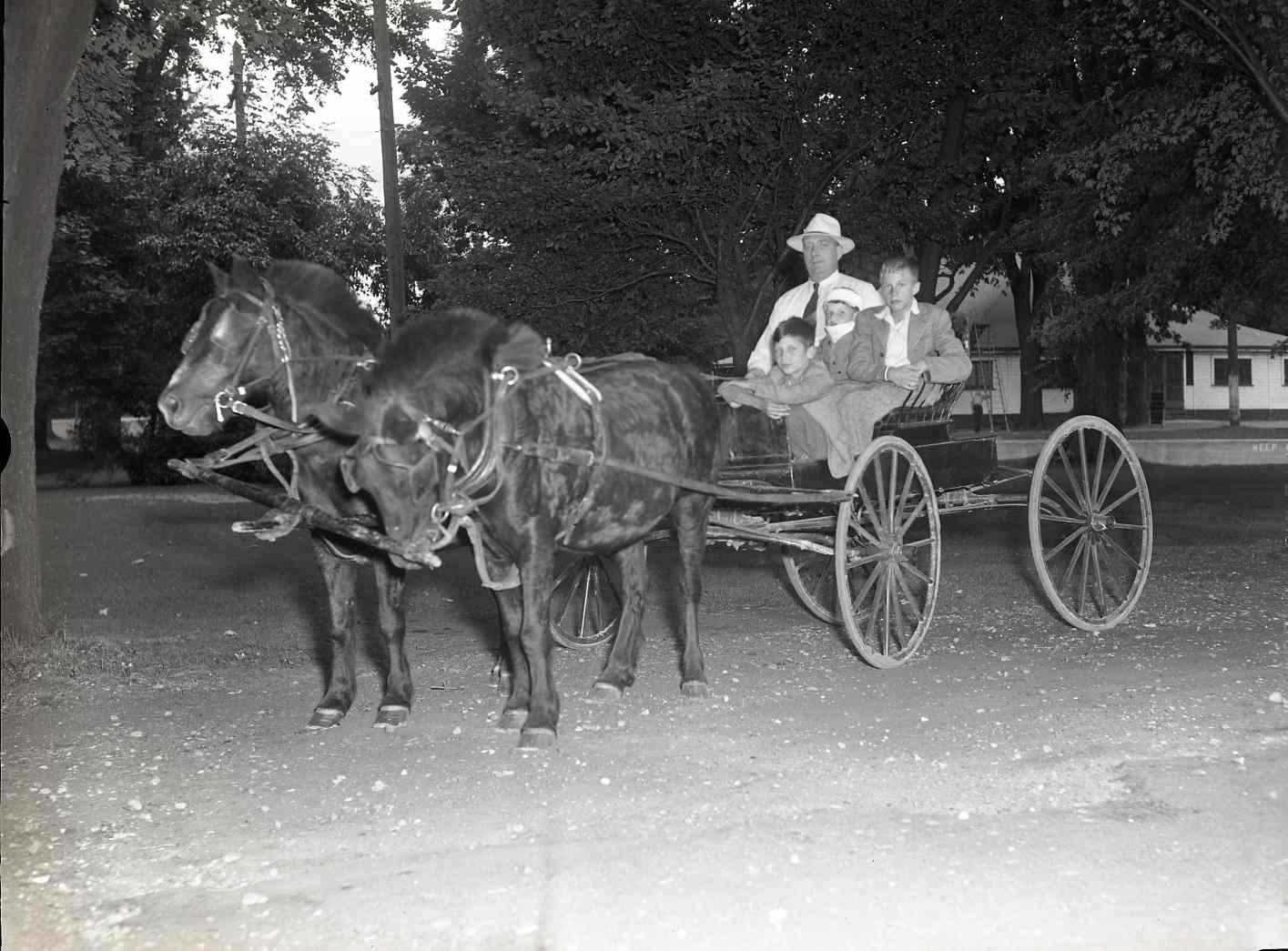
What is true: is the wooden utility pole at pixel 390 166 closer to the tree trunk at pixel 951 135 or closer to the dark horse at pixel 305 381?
the tree trunk at pixel 951 135

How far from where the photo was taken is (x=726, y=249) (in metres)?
17.2

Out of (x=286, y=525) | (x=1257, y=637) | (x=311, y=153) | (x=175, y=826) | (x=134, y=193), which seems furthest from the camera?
(x=311, y=153)

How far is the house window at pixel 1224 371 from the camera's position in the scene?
56.3m

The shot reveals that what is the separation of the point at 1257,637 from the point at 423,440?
669 centimetres

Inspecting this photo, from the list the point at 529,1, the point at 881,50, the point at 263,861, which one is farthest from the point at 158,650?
the point at 881,50

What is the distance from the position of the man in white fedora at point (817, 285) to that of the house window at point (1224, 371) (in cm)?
5206

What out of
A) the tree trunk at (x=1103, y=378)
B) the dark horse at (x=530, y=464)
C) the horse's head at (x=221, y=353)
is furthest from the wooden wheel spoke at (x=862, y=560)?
the tree trunk at (x=1103, y=378)

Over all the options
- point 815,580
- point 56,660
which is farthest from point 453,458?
point 815,580

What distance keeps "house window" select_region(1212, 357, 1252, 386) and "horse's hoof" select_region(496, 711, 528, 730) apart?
182 ft

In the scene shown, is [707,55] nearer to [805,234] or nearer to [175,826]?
[805,234]

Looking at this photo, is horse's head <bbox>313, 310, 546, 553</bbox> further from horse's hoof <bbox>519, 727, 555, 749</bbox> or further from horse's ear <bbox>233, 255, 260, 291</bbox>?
horse's hoof <bbox>519, 727, 555, 749</bbox>

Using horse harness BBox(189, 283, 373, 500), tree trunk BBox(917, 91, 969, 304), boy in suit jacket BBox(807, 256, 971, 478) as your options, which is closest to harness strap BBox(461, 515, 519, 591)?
horse harness BBox(189, 283, 373, 500)

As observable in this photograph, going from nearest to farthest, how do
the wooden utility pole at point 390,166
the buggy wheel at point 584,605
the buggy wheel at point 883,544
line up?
1. the buggy wheel at point 883,544
2. the buggy wheel at point 584,605
3. the wooden utility pole at point 390,166

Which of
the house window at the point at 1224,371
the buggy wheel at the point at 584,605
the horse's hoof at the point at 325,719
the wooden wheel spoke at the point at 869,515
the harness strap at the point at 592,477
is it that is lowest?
the horse's hoof at the point at 325,719
